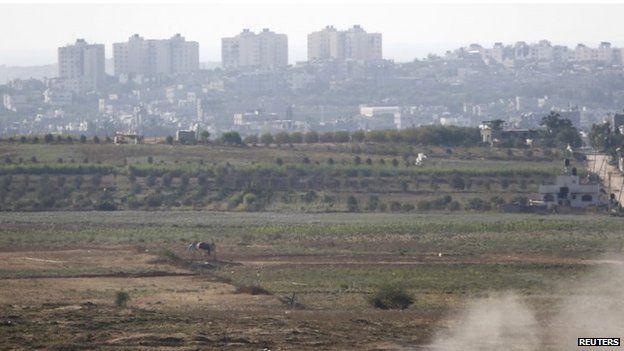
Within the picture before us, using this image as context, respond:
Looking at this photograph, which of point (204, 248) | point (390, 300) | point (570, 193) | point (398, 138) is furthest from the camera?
point (398, 138)

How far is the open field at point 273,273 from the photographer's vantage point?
976 inches

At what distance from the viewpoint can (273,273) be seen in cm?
3453

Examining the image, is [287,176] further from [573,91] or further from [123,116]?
[573,91]

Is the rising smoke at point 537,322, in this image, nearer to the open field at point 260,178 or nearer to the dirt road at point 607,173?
the open field at point 260,178

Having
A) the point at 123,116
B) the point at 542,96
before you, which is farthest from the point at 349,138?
the point at 542,96

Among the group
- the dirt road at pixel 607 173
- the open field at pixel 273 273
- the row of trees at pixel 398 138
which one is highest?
the row of trees at pixel 398 138

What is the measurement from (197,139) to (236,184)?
59.8ft

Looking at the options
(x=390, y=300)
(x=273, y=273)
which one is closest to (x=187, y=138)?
(x=273, y=273)

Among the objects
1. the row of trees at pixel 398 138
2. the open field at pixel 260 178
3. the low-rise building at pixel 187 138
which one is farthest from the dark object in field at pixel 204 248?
the row of trees at pixel 398 138

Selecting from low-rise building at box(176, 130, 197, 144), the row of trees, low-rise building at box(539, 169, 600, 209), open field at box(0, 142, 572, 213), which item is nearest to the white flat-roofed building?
low-rise building at box(539, 169, 600, 209)

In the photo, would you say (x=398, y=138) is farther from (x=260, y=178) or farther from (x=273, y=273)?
(x=273, y=273)

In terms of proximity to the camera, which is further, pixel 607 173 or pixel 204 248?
pixel 607 173

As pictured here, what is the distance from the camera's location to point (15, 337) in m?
23.9

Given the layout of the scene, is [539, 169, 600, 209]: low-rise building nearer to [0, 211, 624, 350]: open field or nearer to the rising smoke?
[0, 211, 624, 350]: open field
